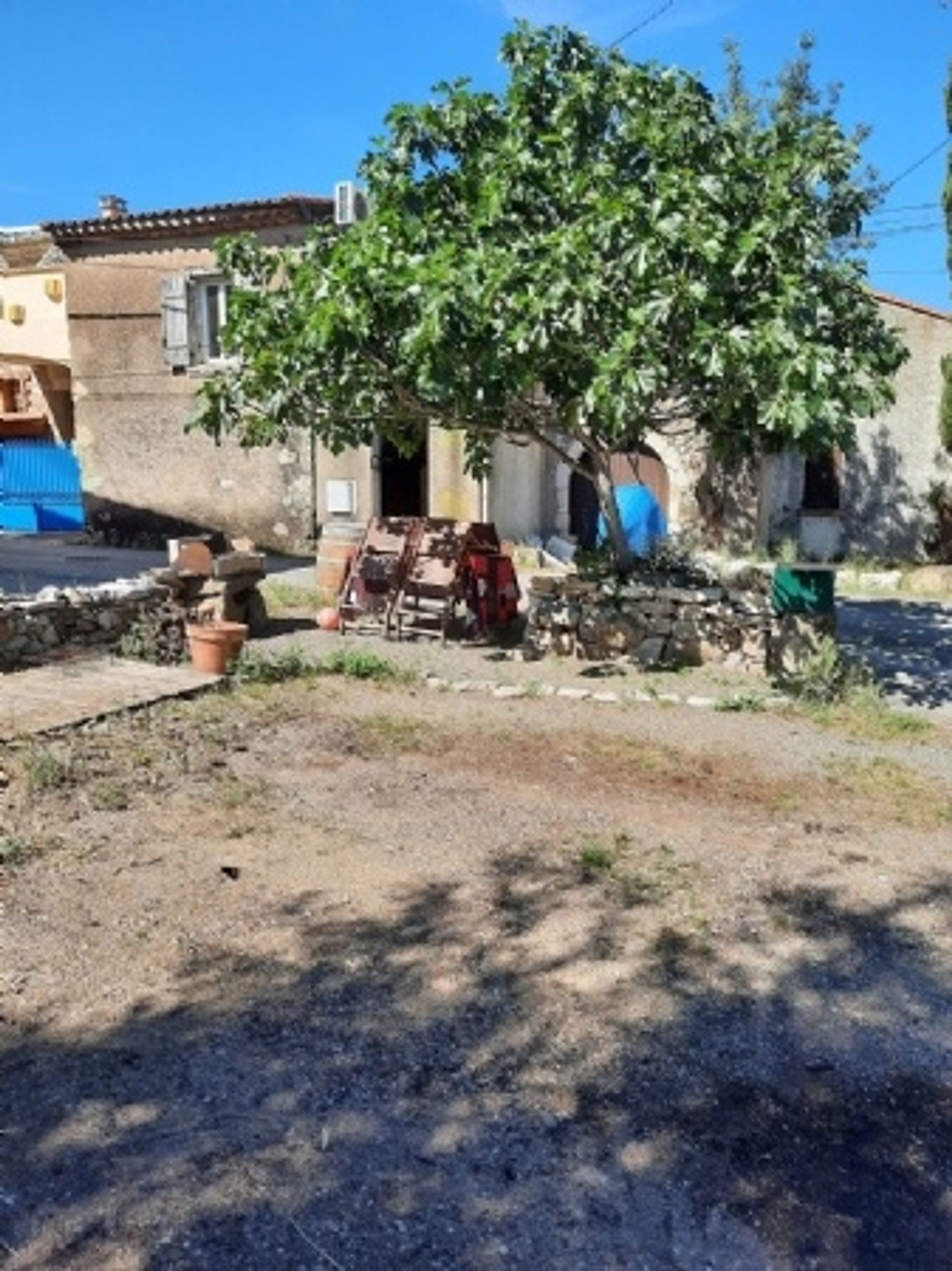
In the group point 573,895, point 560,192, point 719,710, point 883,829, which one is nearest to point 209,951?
point 573,895

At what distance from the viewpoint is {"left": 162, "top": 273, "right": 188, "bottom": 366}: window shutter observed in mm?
15805

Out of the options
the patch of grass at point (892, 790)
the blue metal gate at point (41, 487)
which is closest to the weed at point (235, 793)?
the patch of grass at point (892, 790)

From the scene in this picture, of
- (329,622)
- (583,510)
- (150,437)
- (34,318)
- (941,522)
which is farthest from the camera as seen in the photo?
(34,318)

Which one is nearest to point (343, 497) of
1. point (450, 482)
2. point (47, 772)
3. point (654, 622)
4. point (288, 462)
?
point (288, 462)

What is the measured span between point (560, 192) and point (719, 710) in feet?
13.7

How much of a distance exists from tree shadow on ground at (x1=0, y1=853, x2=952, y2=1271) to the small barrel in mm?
7573

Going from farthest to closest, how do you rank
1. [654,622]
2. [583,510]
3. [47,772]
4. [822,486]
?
1. [583,510]
2. [822,486]
3. [654,622]
4. [47,772]

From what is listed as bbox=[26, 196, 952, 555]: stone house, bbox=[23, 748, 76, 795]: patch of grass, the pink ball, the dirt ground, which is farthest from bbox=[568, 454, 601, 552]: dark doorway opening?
bbox=[23, 748, 76, 795]: patch of grass

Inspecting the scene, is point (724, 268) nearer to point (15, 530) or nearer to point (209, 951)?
point (209, 951)

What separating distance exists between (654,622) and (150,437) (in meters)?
11.1

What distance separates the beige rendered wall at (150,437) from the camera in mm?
16062

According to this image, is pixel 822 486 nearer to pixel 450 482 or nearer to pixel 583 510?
pixel 583 510

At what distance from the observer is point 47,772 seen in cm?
549

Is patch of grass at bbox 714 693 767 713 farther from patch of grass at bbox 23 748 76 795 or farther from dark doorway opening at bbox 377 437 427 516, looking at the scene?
dark doorway opening at bbox 377 437 427 516
